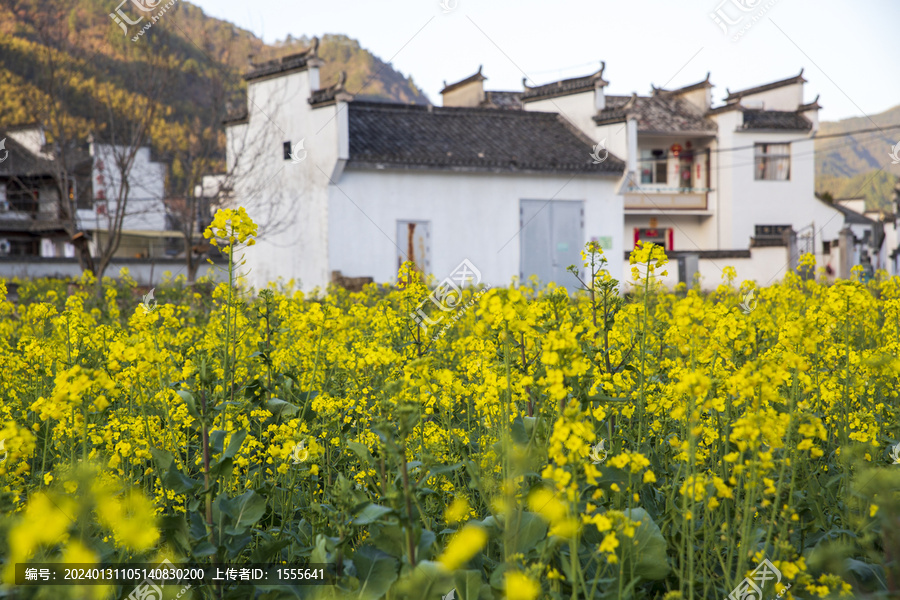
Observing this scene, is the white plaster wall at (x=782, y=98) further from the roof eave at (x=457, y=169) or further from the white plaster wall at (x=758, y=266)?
the roof eave at (x=457, y=169)

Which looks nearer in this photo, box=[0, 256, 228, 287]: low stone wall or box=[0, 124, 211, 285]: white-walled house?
box=[0, 256, 228, 287]: low stone wall

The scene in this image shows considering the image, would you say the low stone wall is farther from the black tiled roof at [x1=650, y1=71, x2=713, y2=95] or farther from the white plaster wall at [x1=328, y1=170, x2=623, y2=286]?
the black tiled roof at [x1=650, y1=71, x2=713, y2=95]

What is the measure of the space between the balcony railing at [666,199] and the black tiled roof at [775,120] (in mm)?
3010

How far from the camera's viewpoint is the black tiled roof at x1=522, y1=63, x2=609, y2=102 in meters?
17.7

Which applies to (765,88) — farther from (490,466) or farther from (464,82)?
(490,466)

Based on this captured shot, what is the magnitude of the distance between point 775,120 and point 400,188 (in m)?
18.1

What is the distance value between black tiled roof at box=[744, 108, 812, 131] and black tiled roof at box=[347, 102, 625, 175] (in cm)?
1108

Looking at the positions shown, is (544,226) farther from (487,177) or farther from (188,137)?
(188,137)

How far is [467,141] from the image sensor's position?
16562mm

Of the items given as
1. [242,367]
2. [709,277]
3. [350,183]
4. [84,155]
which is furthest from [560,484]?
[84,155]

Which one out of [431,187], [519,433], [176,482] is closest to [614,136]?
[431,187]

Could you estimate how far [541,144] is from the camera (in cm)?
1728

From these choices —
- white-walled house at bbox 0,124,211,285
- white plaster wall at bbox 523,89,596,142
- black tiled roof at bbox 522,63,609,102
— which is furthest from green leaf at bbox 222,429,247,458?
white-walled house at bbox 0,124,211,285

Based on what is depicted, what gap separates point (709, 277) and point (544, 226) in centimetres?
517
